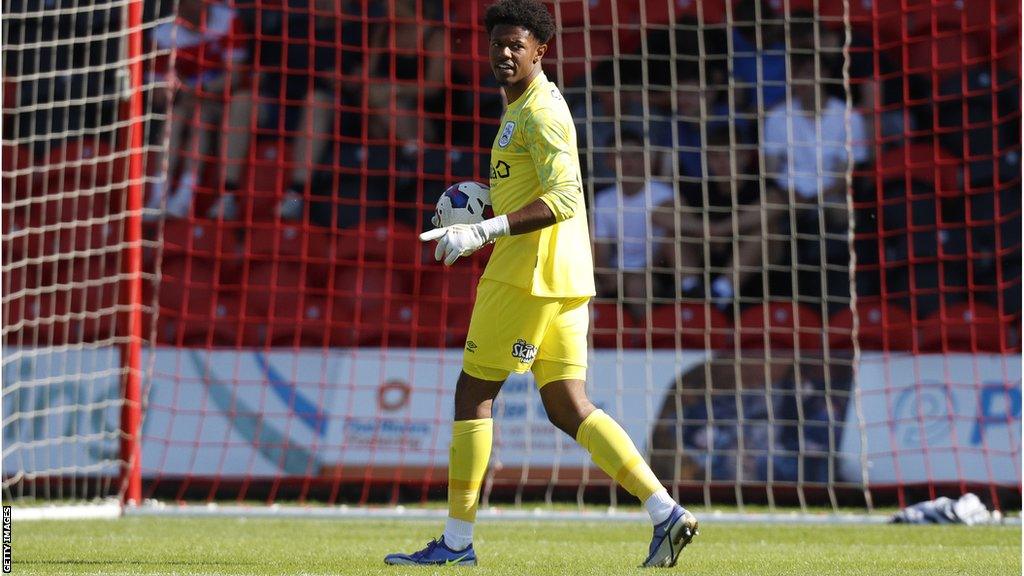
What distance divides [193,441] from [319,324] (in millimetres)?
1077

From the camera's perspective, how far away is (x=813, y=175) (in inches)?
361

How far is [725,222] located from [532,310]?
538 centimetres

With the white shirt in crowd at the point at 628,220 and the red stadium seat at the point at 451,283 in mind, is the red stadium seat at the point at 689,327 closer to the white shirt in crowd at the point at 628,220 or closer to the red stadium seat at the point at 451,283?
the white shirt in crowd at the point at 628,220

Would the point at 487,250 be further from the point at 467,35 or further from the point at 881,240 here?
the point at 881,240

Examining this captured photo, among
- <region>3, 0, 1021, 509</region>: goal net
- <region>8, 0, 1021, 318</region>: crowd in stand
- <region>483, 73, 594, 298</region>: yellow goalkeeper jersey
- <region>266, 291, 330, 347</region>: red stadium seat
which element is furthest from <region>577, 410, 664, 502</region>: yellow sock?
<region>266, 291, 330, 347</region>: red stadium seat

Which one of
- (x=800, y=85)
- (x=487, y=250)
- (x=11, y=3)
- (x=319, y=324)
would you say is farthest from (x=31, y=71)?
(x=800, y=85)

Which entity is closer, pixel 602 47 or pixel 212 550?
pixel 212 550

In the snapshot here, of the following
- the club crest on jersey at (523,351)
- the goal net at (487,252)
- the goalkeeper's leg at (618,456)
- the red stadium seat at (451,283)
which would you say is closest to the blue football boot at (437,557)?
the goalkeeper's leg at (618,456)

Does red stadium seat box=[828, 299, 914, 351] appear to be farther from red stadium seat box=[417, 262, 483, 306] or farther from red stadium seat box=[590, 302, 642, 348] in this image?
red stadium seat box=[417, 262, 483, 306]

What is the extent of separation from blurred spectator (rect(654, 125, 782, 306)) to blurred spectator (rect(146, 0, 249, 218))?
2925mm

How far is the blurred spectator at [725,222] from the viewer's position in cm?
925

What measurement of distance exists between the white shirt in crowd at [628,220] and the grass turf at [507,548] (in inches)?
110

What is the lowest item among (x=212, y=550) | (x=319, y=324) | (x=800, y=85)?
(x=212, y=550)

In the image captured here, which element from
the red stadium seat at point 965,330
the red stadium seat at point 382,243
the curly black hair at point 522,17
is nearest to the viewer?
the curly black hair at point 522,17
